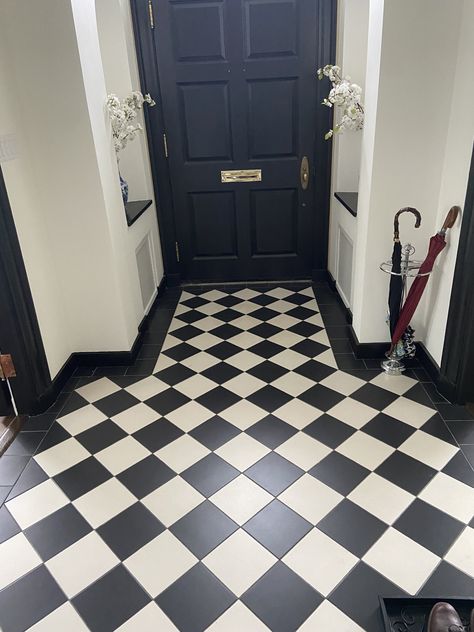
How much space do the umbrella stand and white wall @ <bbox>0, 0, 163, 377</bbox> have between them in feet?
5.33

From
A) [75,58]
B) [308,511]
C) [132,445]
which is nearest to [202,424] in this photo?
[132,445]

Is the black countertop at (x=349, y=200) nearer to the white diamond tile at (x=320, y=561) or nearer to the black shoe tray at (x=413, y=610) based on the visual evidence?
the white diamond tile at (x=320, y=561)

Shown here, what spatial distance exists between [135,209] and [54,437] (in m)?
1.86

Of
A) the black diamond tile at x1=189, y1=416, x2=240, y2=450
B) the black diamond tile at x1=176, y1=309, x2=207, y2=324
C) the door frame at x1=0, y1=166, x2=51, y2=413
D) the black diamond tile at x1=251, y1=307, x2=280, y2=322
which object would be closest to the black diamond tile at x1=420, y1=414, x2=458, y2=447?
the black diamond tile at x1=189, y1=416, x2=240, y2=450

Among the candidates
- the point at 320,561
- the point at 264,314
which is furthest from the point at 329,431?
the point at 264,314

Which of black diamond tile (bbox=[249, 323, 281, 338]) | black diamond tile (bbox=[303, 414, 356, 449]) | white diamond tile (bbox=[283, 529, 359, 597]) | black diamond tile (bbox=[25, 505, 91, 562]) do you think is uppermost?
white diamond tile (bbox=[283, 529, 359, 597])

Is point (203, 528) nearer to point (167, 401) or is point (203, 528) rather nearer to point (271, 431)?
point (271, 431)

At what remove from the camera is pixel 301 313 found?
383 cm

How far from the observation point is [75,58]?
99.0 inches

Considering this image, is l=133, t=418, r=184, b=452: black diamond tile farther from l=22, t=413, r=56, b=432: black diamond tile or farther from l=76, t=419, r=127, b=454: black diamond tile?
l=22, t=413, r=56, b=432: black diamond tile

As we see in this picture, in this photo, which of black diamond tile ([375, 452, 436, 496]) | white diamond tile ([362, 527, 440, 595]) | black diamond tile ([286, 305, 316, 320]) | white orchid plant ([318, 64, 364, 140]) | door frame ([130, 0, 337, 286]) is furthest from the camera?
black diamond tile ([286, 305, 316, 320])

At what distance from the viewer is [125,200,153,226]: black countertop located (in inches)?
136

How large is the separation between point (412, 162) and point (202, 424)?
1.80m

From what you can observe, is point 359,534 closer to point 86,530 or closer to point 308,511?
point 308,511
